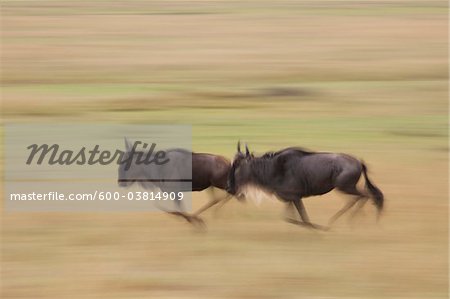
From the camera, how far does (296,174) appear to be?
6047 mm

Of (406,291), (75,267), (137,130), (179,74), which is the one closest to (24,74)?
(179,74)

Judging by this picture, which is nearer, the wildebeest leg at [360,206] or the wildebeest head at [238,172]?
the wildebeest head at [238,172]

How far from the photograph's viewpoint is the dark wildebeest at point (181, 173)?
615 cm

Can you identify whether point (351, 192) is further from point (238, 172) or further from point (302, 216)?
point (238, 172)

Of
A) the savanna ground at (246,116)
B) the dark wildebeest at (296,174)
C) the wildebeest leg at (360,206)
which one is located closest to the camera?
the savanna ground at (246,116)

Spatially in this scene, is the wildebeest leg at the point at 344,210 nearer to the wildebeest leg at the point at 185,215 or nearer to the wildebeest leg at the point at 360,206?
the wildebeest leg at the point at 360,206

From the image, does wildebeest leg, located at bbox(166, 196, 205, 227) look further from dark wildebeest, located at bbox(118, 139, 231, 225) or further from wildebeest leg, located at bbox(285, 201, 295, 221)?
wildebeest leg, located at bbox(285, 201, 295, 221)

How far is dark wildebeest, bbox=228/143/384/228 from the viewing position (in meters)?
6.05

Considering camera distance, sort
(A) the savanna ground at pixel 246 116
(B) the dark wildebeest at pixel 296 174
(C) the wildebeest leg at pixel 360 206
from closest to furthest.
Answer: (A) the savanna ground at pixel 246 116, (B) the dark wildebeest at pixel 296 174, (C) the wildebeest leg at pixel 360 206

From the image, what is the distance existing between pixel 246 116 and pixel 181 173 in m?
5.10

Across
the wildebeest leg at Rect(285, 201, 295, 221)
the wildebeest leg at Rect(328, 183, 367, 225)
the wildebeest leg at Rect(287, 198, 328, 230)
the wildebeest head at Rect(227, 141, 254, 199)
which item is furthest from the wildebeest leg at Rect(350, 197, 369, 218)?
the wildebeest head at Rect(227, 141, 254, 199)

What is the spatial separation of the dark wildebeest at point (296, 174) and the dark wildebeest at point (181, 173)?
0.10 metres

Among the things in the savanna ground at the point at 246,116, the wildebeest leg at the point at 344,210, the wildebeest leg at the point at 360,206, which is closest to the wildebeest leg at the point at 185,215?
the savanna ground at the point at 246,116

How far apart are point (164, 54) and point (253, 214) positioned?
10.5m
